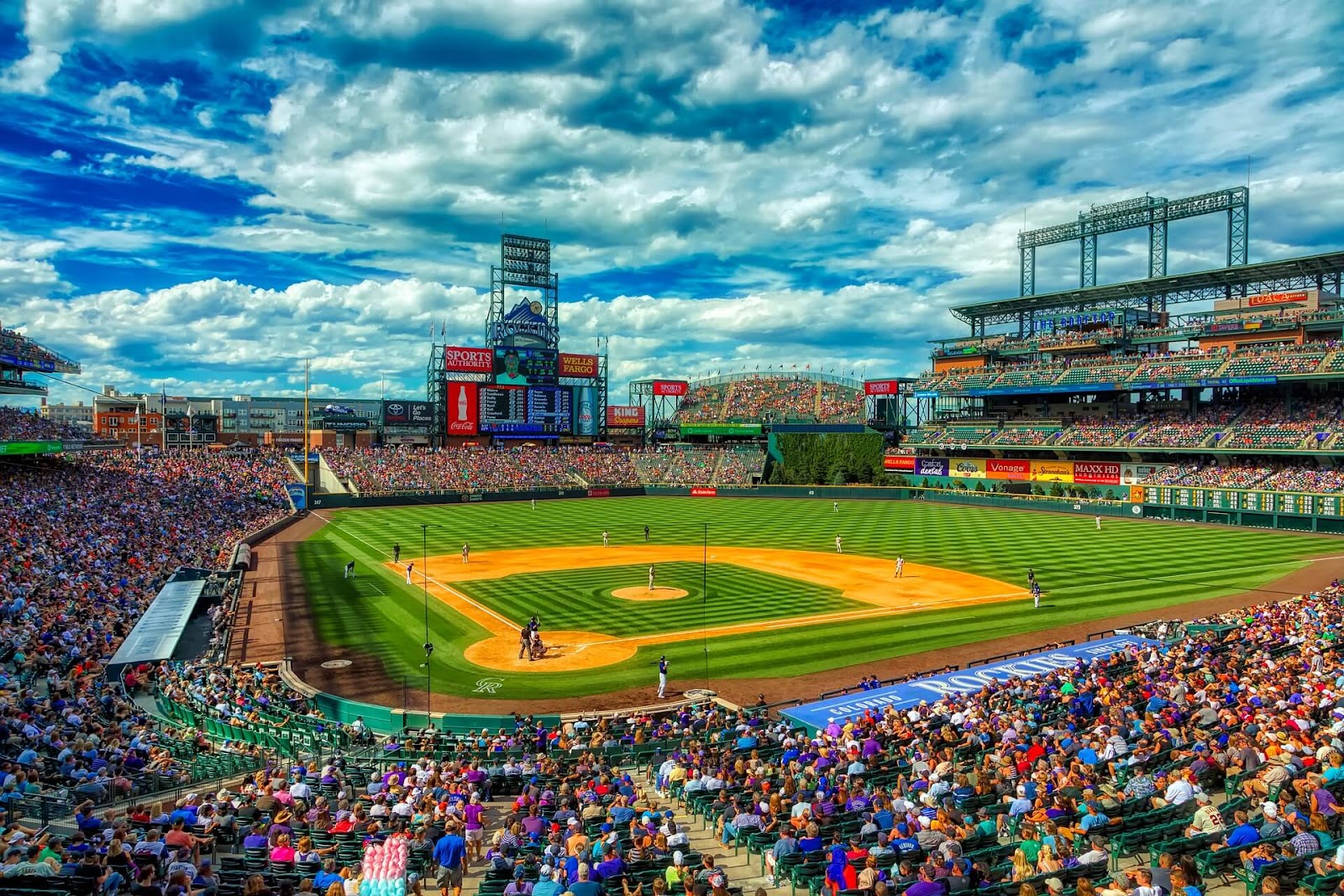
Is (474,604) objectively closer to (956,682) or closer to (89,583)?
(89,583)

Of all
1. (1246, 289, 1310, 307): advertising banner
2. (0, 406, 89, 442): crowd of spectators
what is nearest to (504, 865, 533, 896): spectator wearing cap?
(0, 406, 89, 442): crowd of spectators

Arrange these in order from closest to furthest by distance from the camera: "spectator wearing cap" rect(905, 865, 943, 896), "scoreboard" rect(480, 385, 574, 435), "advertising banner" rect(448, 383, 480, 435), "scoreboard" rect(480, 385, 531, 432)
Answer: "spectator wearing cap" rect(905, 865, 943, 896) < "advertising banner" rect(448, 383, 480, 435) < "scoreboard" rect(480, 385, 531, 432) < "scoreboard" rect(480, 385, 574, 435)

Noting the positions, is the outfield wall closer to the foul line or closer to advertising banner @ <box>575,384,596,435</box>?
advertising banner @ <box>575,384,596,435</box>

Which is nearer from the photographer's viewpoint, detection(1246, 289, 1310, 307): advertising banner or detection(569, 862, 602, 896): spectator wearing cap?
detection(569, 862, 602, 896): spectator wearing cap

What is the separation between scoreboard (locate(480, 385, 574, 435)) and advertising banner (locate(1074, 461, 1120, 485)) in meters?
53.1

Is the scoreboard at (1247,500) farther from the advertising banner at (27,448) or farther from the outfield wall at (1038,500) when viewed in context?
the advertising banner at (27,448)

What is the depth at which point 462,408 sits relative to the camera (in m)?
92.6

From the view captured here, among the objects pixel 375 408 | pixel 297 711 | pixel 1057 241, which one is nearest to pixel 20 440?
pixel 297 711

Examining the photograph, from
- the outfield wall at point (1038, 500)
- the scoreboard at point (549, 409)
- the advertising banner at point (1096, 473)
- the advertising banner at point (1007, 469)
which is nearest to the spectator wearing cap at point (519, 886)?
the outfield wall at point (1038, 500)

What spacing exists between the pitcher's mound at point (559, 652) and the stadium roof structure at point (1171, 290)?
73304 millimetres

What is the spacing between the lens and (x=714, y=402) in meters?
119

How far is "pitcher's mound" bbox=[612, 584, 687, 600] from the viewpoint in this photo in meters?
38.3

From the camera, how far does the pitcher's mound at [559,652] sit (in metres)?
Result: 28.2

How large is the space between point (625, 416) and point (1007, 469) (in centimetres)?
4848
